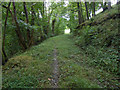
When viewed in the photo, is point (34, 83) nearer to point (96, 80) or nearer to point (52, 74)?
point (52, 74)

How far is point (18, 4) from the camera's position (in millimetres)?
8633

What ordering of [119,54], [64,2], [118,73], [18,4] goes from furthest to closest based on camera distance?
[64,2] → [18,4] → [119,54] → [118,73]

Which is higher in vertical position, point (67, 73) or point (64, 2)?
point (64, 2)

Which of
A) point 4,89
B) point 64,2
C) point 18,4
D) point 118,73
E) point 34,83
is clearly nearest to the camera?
point 4,89

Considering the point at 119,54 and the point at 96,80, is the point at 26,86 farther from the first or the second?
the point at 119,54

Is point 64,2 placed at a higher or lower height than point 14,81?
higher

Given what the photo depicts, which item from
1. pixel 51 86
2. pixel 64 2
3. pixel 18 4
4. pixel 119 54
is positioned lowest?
pixel 51 86

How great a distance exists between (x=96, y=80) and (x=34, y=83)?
3.01 metres

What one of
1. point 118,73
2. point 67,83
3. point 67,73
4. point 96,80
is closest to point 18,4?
point 67,73

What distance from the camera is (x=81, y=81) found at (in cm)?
384

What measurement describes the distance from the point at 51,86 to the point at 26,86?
1117mm

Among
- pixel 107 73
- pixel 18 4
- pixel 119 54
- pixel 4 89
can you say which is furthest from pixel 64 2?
pixel 4 89

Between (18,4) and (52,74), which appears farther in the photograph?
(18,4)

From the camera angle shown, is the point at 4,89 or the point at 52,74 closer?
the point at 4,89
